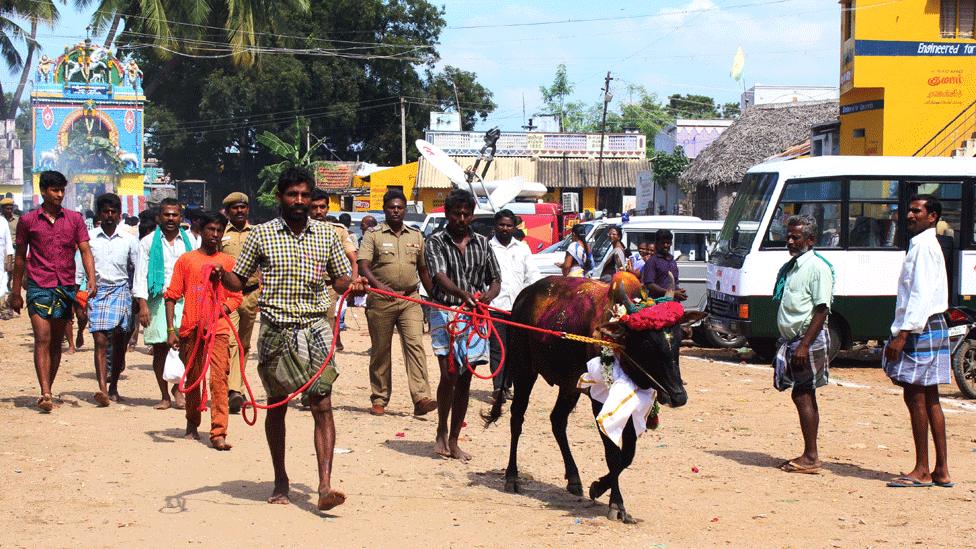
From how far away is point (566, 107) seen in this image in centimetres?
7425

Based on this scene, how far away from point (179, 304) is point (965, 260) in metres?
10.5

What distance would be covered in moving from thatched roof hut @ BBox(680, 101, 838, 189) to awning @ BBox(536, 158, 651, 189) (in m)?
11.1

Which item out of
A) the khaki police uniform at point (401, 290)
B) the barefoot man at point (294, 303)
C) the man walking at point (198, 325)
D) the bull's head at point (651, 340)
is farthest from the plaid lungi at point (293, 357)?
the khaki police uniform at point (401, 290)

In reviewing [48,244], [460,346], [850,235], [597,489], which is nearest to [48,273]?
[48,244]

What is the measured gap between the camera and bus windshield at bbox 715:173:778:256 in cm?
1456

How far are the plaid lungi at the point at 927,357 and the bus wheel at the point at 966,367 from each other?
4686 millimetres

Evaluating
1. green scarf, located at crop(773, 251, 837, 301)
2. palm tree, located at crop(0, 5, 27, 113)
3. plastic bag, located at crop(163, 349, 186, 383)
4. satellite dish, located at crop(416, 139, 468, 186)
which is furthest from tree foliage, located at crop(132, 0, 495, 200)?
green scarf, located at crop(773, 251, 837, 301)

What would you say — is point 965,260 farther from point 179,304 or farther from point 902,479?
point 179,304

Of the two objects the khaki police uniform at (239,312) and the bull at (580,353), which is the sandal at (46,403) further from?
the bull at (580,353)

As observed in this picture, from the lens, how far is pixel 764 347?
15.2 m

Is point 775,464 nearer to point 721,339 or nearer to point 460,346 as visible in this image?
point 460,346

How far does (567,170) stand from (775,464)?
40.9 metres

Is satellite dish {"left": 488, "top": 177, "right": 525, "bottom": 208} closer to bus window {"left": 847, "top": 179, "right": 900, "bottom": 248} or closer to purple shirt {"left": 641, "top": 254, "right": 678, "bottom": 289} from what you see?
purple shirt {"left": 641, "top": 254, "right": 678, "bottom": 289}

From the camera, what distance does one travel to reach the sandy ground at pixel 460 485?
6039 mm
